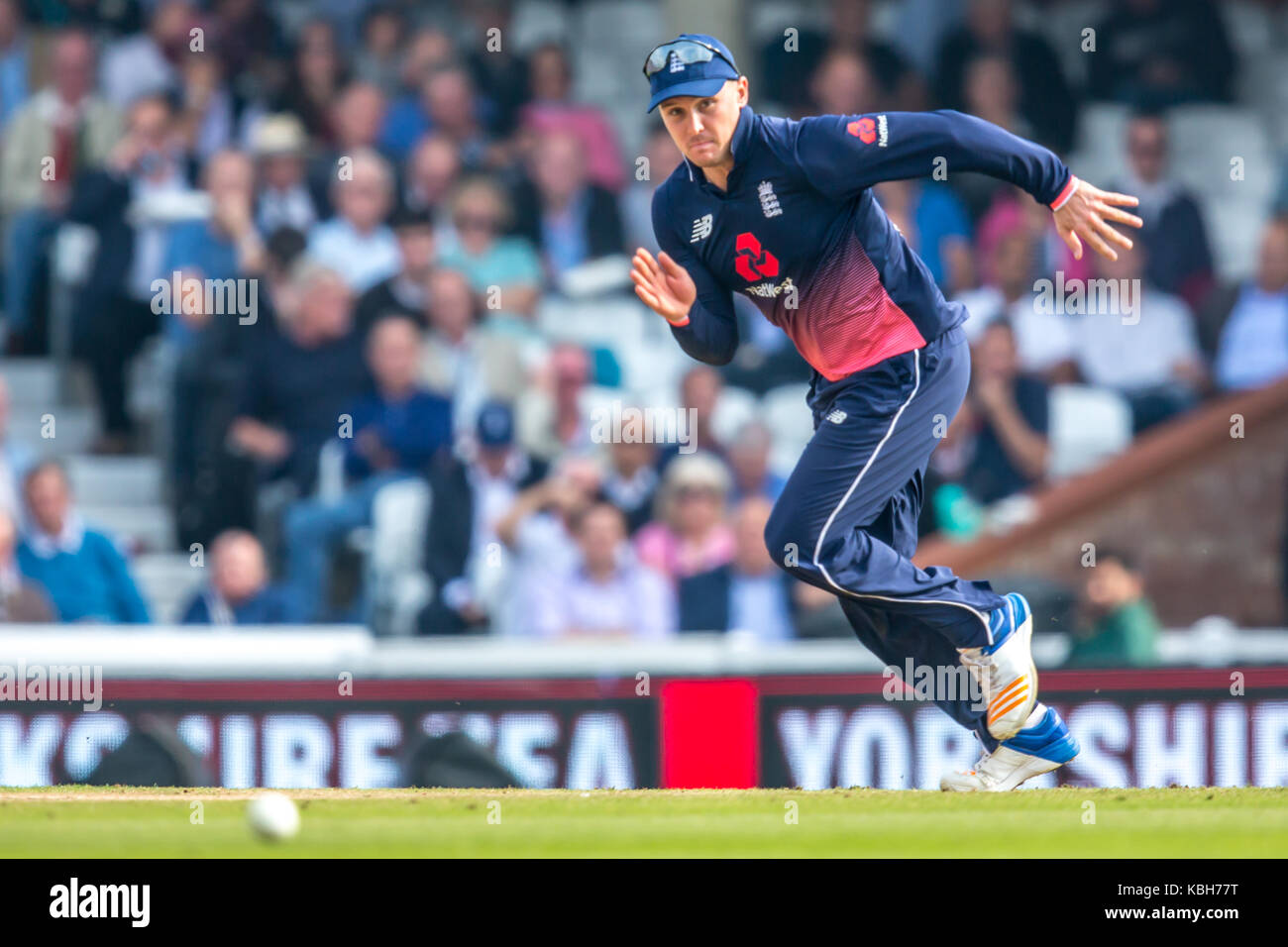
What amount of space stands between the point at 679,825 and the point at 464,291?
6.13m

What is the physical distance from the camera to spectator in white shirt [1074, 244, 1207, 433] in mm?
12414

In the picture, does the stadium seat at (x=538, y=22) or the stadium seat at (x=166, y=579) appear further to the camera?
the stadium seat at (x=538, y=22)

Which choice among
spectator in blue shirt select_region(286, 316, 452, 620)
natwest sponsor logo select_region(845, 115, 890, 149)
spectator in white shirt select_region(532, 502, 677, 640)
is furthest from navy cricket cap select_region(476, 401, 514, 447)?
natwest sponsor logo select_region(845, 115, 890, 149)

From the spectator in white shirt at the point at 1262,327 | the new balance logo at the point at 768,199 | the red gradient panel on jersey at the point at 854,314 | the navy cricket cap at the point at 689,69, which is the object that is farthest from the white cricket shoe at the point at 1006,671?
the spectator in white shirt at the point at 1262,327

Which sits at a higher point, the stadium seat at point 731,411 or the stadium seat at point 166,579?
the stadium seat at point 731,411

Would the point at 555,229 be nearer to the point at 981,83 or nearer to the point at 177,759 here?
the point at 981,83

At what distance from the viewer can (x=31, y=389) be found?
13.2 meters

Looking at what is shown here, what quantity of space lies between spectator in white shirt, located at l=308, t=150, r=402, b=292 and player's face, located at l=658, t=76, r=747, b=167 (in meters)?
6.27

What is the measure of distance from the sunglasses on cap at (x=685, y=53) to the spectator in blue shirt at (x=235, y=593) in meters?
5.11

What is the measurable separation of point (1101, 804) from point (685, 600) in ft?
14.0

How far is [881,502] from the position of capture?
6.72m

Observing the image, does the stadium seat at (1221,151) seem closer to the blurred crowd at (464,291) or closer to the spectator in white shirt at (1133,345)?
the blurred crowd at (464,291)

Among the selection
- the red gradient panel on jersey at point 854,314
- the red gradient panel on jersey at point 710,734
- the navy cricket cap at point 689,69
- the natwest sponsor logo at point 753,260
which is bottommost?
the red gradient panel on jersey at point 710,734

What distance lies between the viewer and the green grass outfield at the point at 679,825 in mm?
6125
